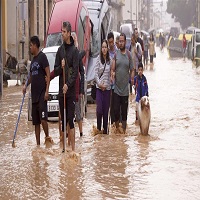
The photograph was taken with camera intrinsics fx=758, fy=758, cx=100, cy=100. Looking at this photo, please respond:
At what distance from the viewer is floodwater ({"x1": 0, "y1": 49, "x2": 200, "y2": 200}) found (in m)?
9.02

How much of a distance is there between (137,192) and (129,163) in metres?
1.86

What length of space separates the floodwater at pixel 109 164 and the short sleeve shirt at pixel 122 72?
84 centimetres

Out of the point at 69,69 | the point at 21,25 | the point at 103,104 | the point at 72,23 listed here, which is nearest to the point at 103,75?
the point at 103,104

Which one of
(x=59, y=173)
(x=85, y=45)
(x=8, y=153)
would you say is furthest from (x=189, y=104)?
(x=59, y=173)

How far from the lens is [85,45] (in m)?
20.9

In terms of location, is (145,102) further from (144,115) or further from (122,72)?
(122,72)

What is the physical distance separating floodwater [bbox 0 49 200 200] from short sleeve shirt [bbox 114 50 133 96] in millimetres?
840

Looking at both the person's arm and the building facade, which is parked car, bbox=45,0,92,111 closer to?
the building facade

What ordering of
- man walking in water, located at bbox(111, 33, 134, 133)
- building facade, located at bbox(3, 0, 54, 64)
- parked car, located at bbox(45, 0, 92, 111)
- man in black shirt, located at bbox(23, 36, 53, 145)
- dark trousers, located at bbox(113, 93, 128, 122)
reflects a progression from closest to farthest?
1. man in black shirt, located at bbox(23, 36, 53, 145)
2. man walking in water, located at bbox(111, 33, 134, 133)
3. dark trousers, located at bbox(113, 93, 128, 122)
4. parked car, located at bbox(45, 0, 92, 111)
5. building facade, located at bbox(3, 0, 54, 64)

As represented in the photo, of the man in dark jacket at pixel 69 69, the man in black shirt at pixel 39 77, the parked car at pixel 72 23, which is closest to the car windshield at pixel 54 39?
the parked car at pixel 72 23

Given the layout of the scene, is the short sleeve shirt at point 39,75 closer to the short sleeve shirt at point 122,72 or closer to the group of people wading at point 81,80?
the group of people wading at point 81,80

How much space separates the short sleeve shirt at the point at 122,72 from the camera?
13438 millimetres

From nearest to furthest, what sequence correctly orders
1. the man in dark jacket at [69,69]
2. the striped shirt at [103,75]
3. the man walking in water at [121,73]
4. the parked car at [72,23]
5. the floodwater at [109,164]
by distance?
the floodwater at [109,164] < the man in dark jacket at [69,69] < the striped shirt at [103,75] < the man walking in water at [121,73] < the parked car at [72,23]

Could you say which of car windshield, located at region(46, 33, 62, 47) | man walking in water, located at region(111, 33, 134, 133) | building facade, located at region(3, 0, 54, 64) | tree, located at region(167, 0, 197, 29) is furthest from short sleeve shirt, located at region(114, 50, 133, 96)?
tree, located at region(167, 0, 197, 29)
